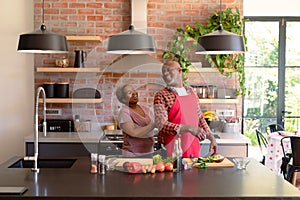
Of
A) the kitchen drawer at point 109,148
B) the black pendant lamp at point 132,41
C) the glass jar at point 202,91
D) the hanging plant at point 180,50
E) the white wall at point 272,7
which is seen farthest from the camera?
the white wall at point 272,7

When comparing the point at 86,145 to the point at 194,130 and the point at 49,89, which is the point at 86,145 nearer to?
the point at 49,89

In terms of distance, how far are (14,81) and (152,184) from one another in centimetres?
279

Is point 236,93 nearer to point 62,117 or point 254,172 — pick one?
point 62,117

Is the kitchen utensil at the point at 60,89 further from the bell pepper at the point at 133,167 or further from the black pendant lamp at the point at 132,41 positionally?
the bell pepper at the point at 133,167

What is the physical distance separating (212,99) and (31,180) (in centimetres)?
291

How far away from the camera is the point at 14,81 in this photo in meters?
4.79

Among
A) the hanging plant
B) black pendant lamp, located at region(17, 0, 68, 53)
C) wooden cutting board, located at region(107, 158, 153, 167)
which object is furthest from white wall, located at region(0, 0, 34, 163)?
wooden cutting board, located at region(107, 158, 153, 167)

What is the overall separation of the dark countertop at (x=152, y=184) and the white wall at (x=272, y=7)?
13.1 feet

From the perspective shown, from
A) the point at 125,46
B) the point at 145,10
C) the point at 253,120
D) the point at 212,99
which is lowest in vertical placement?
the point at 253,120

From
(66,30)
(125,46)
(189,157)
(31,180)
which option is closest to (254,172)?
(189,157)

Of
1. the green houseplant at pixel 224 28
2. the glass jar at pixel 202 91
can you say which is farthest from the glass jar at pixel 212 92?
the green houseplant at pixel 224 28

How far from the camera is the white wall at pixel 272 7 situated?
6.45m

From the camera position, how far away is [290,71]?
6785 mm

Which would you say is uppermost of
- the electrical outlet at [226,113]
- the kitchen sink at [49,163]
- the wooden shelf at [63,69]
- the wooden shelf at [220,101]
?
the wooden shelf at [63,69]
